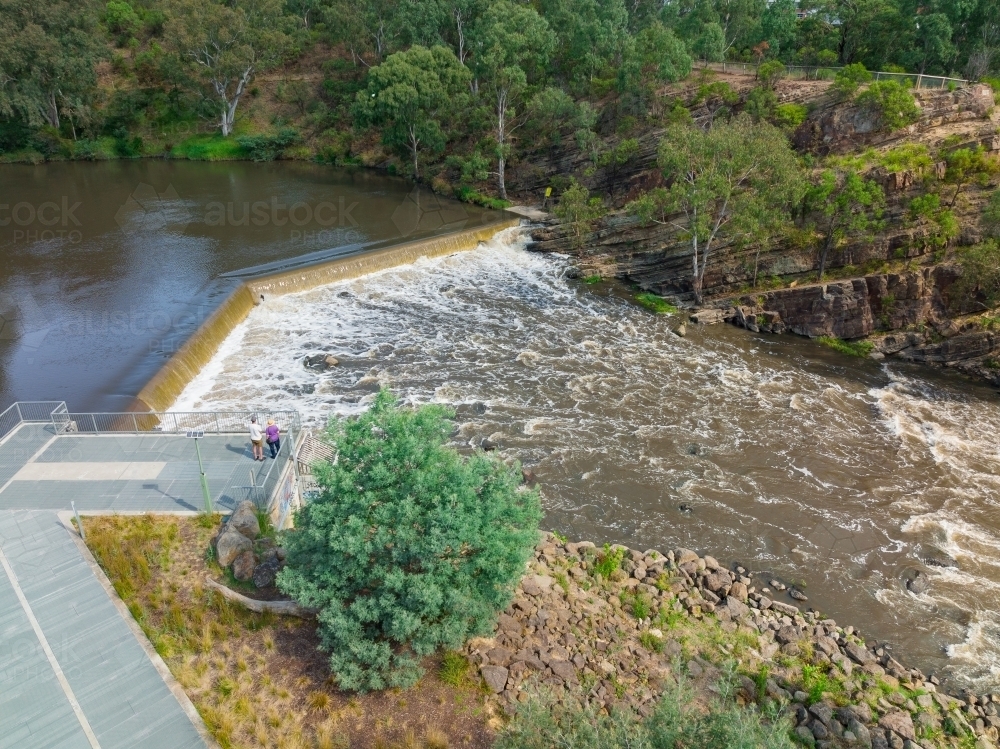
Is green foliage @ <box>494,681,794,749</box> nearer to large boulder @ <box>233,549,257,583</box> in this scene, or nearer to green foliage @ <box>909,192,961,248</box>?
large boulder @ <box>233,549,257,583</box>

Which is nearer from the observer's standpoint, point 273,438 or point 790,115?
point 273,438

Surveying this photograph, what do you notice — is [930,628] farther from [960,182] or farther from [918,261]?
[960,182]

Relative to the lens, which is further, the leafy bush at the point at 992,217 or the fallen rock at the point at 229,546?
the leafy bush at the point at 992,217

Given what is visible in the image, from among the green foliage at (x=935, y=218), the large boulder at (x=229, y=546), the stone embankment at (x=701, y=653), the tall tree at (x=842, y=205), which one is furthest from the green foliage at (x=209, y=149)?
the stone embankment at (x=701, y=653)

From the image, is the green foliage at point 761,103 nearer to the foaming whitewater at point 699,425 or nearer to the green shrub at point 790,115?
the green shrub at point 790,115

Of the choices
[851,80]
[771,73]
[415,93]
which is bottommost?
[851,80]

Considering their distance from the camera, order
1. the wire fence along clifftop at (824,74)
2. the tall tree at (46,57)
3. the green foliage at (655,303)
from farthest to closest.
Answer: the tall tree at (46,57) → the wire fence along clifftop at (824,74) → the green foliage at (655,303)

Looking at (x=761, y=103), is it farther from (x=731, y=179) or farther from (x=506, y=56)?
(x=506, y=56)

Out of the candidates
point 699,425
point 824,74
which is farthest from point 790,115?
point 699,425

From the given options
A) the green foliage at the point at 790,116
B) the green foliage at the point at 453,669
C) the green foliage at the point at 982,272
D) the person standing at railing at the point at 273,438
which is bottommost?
the green foliage at the point at 453,669
